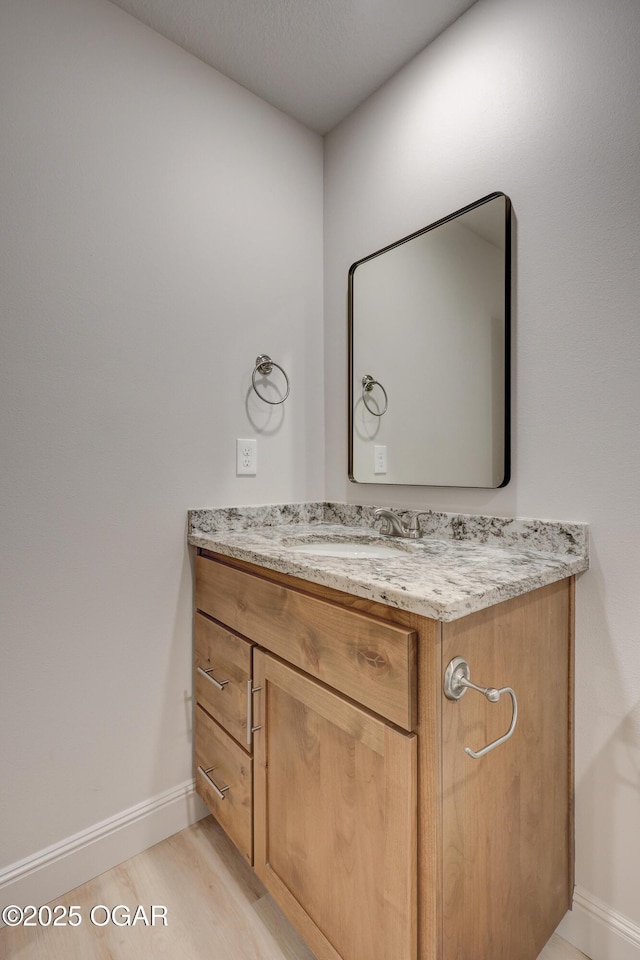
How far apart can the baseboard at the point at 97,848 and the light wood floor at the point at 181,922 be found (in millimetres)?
32

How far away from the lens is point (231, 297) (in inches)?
65.3

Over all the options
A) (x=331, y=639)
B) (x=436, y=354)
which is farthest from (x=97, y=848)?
(x=436, y=354)

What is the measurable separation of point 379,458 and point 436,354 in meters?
0.40

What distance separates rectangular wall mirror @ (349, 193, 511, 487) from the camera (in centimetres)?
133

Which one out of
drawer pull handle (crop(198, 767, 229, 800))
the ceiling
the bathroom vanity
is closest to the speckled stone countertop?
the bathroom vanity

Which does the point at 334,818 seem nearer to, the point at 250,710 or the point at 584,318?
the point at 250,710

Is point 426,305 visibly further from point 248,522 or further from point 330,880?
point 330,880

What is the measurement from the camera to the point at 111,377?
4.58 ft

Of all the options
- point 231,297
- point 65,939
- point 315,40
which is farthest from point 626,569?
point 315,40

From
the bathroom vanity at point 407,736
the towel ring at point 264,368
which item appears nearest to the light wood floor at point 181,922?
the bathroom vanity at point 407,736

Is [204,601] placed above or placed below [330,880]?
above

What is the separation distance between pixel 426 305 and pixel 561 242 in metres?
0.44

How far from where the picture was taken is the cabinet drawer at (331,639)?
0.81 m

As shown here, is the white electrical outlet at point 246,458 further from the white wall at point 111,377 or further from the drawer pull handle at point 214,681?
the drawer pull handle at point 214,681
